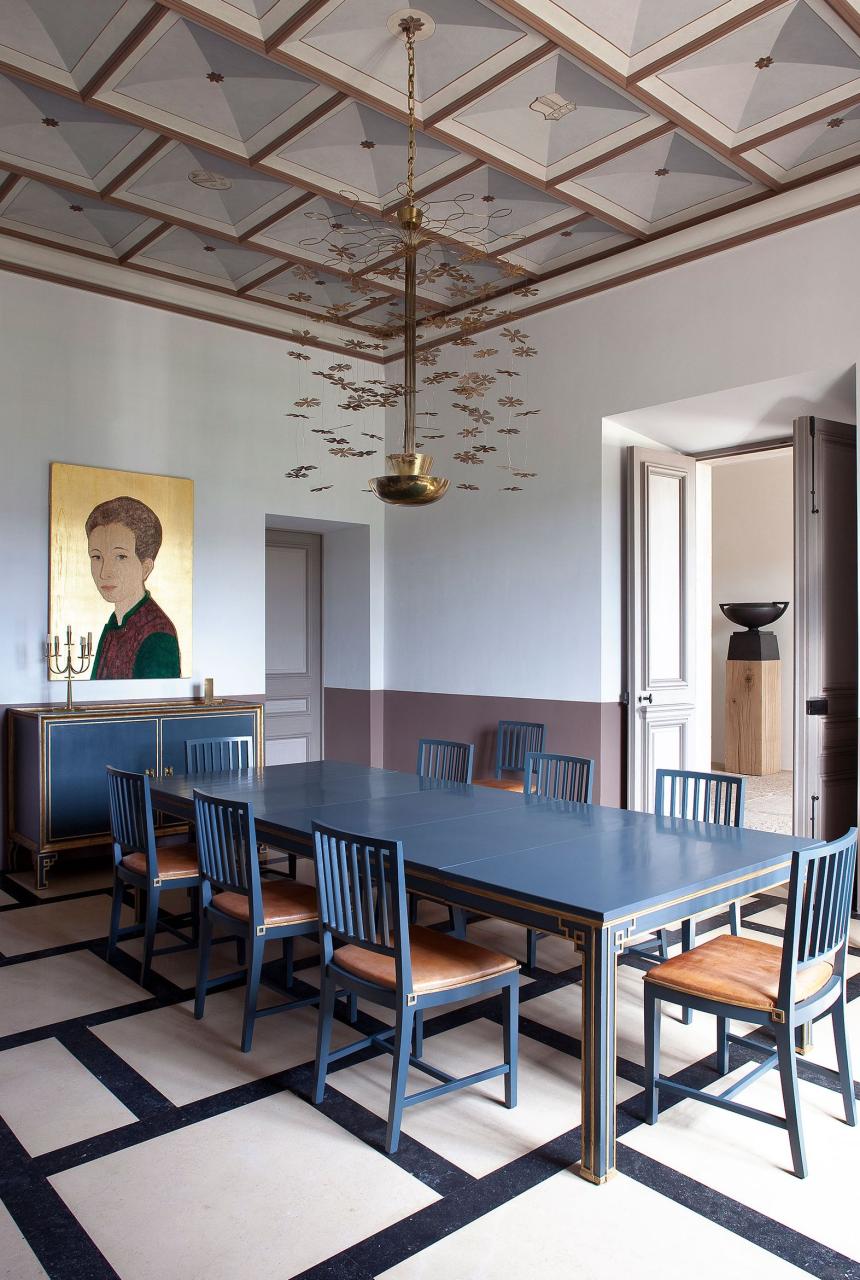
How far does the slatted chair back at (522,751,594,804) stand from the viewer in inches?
165

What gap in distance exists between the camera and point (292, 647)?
7742 millimetres

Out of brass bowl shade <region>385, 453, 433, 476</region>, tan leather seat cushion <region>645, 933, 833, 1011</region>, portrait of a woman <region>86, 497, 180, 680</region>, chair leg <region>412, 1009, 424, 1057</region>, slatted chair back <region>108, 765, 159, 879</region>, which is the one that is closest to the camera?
tan leather seat cushion <region>645, 933, 833, 1011</region>

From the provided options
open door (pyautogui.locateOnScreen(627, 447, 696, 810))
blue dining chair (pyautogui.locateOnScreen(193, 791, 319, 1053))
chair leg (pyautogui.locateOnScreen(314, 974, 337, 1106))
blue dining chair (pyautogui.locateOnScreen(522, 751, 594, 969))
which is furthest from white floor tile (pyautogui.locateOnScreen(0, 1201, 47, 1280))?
open door (pyautogui.locateOnScreen(627, 447, 696, 810))

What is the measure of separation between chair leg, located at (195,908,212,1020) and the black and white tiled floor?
70 mm

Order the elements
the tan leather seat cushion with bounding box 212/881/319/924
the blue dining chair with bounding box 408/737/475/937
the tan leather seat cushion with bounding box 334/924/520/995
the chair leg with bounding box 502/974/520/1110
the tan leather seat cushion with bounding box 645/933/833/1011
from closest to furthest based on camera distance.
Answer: the tan leather seat cushion with bounding box 645/933/833/1011, the tan leather seat cushion with bounding box 334/924/520/995, the chair leg with bounding box 502/974/520/1110, the tan leather seat cushion with bounding box 212/881/319/924, the blue dining chair with bounding box 408/737/475/937

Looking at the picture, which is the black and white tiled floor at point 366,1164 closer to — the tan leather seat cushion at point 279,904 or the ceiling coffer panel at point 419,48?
the tan leather seat cushion at point 279,904

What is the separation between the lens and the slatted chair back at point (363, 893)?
250cm

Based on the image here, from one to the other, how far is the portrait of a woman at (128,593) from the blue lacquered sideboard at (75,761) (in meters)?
0.37

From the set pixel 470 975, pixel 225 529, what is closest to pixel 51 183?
pixel 225 529

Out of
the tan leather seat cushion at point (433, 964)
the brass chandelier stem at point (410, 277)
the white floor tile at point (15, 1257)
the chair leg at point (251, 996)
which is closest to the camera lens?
the white floor tile at point (15, 1257)

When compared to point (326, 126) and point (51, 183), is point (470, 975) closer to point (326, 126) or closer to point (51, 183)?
point (326, 126)

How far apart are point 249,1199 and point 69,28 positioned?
4.13m

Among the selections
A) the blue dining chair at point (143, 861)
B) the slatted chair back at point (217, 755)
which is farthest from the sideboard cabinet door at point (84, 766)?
the blue dining chair at point (143, 861)

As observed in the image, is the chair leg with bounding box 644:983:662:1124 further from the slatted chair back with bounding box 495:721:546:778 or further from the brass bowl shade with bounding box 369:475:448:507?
the slatted chair back with bounding box 495:721:546:778
